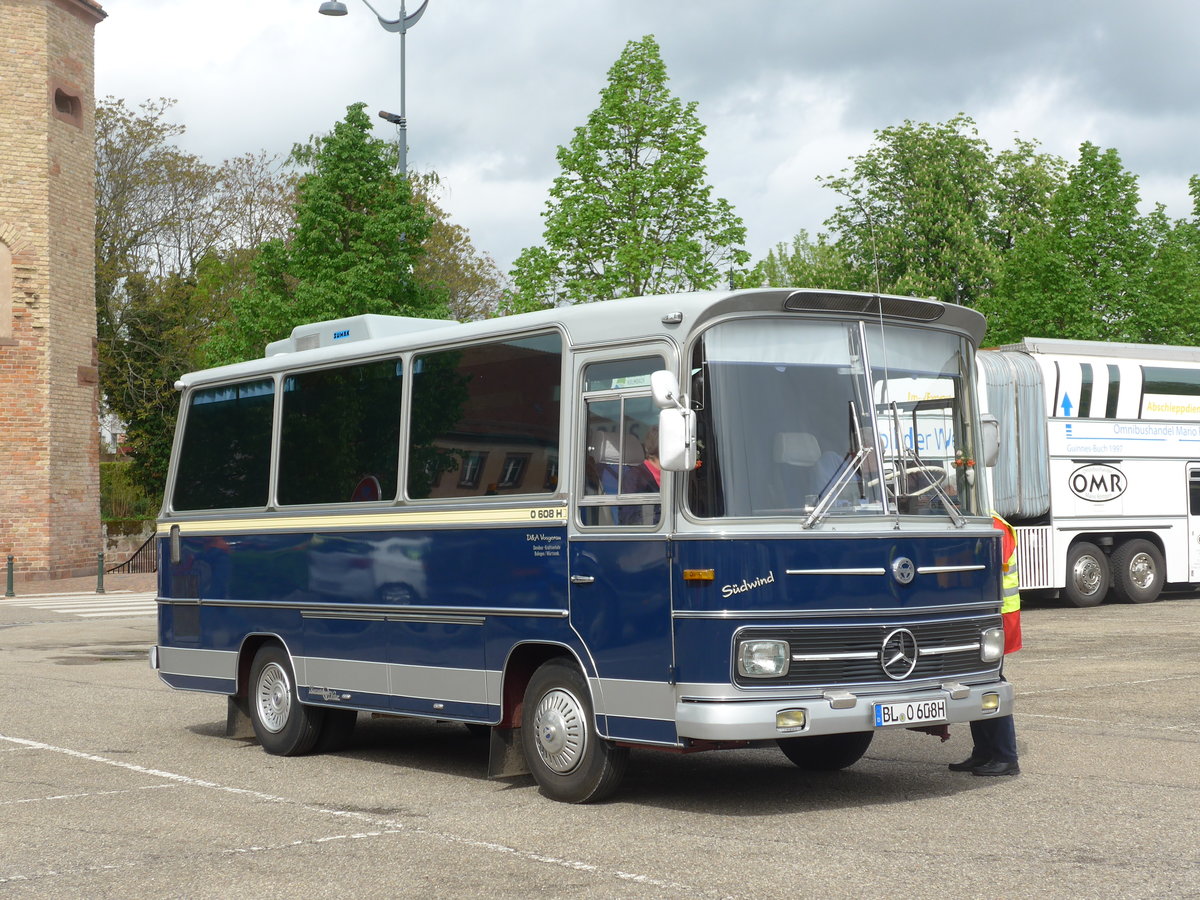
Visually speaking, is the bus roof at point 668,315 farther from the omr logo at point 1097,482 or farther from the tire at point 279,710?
the omr logo at point 1097,482

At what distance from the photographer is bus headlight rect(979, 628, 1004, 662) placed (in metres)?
9.09

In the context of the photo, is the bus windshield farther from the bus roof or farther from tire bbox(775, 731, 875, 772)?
tire bbox(775, 731, 875, 772)

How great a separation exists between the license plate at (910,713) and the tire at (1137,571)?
1766 cm

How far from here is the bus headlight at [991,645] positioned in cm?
909

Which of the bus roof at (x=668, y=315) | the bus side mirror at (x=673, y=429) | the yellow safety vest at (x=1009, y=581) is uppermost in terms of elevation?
the bus roof at (x=668, y=315)

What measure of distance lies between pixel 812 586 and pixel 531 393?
7.07ft

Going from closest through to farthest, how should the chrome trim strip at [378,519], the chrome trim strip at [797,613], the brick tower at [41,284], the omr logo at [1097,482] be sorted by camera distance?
the chrome trim strip at [797,613]
the chrome trim strip at [378,519]
the omr logo at [1097,482]
the brick tower at [41,284]

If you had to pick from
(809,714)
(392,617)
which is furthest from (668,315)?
(392,617)

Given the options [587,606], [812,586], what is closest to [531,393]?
[587,606]

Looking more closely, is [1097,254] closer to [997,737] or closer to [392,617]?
[997,737]

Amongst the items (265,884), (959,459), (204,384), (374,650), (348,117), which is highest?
(348,117)

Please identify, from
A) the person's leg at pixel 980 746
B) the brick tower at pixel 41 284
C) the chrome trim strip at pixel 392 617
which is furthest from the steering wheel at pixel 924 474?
the brick tower at pixel 41 284

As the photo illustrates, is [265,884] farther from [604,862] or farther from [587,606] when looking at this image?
[587,606]

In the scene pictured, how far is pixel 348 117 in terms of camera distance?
2966cm
